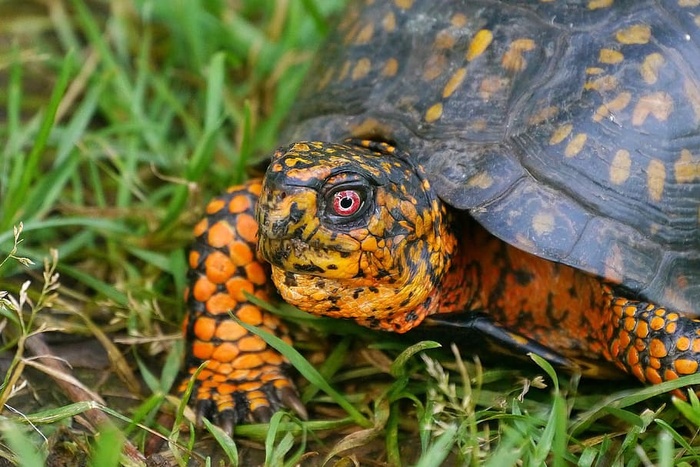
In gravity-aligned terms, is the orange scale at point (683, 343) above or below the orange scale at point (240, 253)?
below

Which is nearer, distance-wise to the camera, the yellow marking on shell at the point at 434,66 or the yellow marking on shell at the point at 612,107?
the yellow marking on shell at the point at 612,107

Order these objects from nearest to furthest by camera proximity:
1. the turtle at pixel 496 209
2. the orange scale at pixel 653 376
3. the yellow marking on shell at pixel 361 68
→ 1. the turtle at pixel 496 209
2. the orange scale at pixel 653 376
3. the yellow marking on shell at pixel 361 68

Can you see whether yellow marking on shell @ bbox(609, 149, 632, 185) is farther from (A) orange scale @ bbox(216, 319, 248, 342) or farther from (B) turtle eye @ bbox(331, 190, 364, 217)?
(A) orange scale @ bbox(216, 319, 248, 342)

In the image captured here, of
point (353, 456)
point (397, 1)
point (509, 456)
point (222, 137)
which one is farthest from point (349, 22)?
point (509, 456)

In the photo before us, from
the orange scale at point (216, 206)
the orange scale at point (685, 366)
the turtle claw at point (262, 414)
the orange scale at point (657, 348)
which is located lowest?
the turtle claw at point (262, 414)

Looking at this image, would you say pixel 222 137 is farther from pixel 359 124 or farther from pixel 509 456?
pixel 509 456

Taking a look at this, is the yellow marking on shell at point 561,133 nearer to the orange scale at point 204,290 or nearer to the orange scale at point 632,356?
the orange scale at point 632,356

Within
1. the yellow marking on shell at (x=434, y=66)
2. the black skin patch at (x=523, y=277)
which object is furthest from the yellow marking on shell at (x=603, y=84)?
the black skin patch at (x=523, y=277)
